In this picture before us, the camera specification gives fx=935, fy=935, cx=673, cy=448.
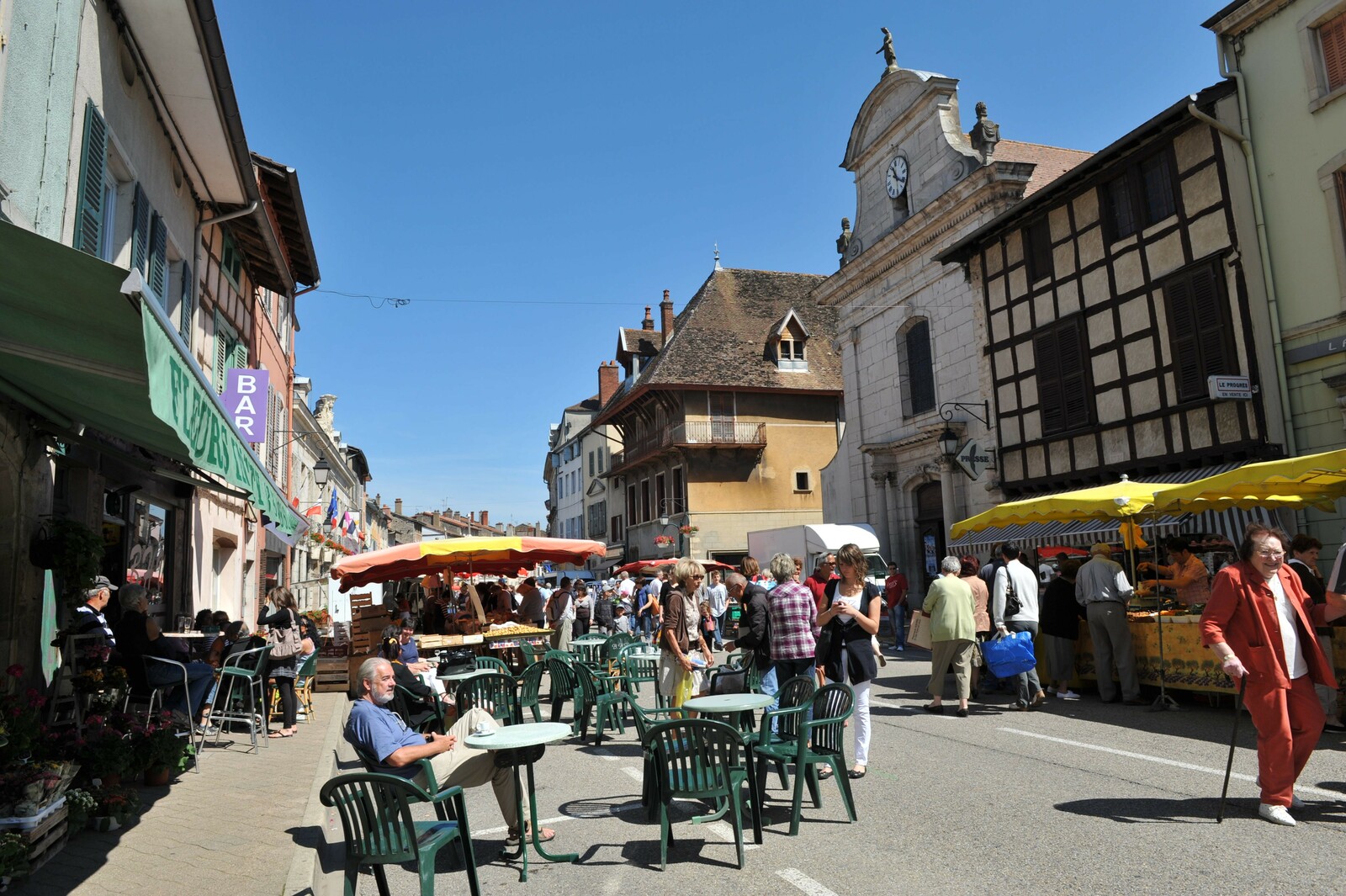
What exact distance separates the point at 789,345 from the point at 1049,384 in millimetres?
19770

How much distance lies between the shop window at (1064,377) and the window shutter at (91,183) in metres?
15.2

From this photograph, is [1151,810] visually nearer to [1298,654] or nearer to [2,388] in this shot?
[1298,654]

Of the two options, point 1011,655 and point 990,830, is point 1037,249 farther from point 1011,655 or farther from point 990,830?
point 990,830

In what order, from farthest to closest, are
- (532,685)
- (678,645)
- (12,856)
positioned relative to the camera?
(532,685) < (678,645) < (12,856)

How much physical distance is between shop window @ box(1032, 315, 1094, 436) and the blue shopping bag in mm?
8031

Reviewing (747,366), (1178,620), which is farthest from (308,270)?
(747,366)

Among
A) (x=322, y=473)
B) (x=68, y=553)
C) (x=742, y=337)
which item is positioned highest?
(x=742, y=337)

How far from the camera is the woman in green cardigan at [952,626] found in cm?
959

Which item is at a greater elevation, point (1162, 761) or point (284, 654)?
point (284, 654)

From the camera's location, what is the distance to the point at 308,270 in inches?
758

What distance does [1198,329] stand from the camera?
14.6 m

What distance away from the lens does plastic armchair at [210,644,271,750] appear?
912 cm

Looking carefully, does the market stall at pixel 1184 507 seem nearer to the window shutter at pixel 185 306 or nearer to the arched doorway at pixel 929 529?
the arched doorway at pixel 929 529

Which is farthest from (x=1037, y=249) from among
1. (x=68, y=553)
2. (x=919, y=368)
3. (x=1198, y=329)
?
(x=68, y=553)
